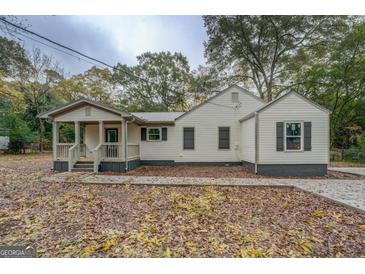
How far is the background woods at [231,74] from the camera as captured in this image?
16.2m

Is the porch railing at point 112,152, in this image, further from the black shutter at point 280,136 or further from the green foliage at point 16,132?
the green foliage at point 16,132

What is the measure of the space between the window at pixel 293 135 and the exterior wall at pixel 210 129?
10.8 ft

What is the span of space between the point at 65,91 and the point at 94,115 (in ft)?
60.4

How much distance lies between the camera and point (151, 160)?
40.8ft

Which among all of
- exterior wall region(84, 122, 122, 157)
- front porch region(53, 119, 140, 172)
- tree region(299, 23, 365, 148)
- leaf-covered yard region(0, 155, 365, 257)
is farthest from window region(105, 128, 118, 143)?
tree region(299, 23, 365, 148)

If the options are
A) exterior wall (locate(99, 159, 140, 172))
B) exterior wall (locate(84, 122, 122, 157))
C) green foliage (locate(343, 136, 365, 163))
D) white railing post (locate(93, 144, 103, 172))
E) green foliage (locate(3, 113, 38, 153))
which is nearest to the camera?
Answer: white railing post (locate(93, 144, 103, 172))

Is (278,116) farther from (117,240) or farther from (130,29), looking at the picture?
(117,240)

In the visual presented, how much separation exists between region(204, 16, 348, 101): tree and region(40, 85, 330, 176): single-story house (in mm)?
9375

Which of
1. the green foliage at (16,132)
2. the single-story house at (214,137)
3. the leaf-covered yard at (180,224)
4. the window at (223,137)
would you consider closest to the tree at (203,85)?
the single-story house at (214,137)

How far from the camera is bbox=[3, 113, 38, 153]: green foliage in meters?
19.1

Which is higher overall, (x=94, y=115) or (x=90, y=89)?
(x=90, y=89)

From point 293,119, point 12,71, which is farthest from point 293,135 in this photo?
point 12,71

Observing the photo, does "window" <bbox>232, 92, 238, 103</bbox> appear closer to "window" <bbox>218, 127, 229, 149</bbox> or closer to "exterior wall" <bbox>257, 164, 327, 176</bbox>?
"window" <bbox>218, 127, 229, 149</bbox>
